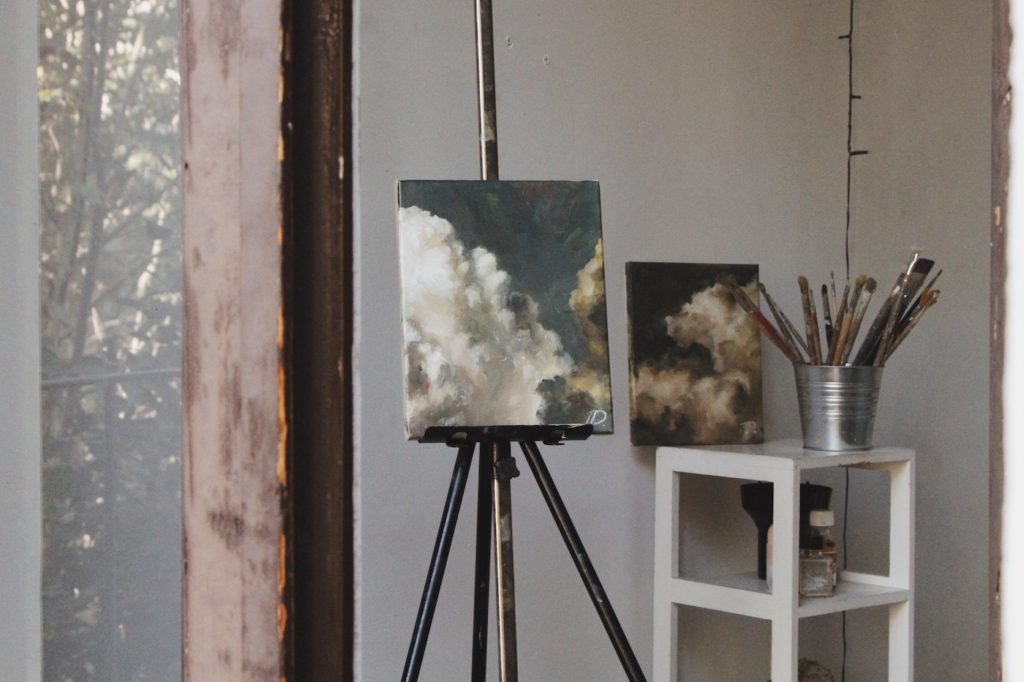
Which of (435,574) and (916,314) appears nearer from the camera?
(435,574)

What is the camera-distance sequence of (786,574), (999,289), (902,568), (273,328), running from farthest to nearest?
(902,568) < (786,574) < (273,328) < (999,289)

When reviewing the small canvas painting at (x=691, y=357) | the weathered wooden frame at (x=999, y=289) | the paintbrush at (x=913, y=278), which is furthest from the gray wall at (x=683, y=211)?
the weathered wooden frame at (x=999, y=289)

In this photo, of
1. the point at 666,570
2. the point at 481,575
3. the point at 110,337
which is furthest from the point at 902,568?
the point at 110,337

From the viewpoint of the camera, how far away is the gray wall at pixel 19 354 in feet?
5.66

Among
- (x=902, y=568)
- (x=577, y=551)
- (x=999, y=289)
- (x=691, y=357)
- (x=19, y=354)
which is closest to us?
(x=999, y=289)

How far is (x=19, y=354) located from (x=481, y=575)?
2.75 feet

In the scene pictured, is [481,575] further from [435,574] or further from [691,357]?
[691,357]

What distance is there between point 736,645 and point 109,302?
5.95 feet

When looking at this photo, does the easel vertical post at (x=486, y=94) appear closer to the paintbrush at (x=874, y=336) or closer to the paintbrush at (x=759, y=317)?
the paintbrush at (x=759, y=317)

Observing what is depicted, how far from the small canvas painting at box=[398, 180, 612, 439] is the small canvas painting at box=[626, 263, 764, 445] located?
0.77m

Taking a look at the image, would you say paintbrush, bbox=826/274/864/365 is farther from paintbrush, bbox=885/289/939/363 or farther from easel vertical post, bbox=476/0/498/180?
easel vertical post, bbox=476/0/498/180

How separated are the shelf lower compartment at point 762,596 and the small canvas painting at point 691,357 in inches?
13.6

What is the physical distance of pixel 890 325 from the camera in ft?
7.79

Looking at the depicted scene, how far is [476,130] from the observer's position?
2.29 m
